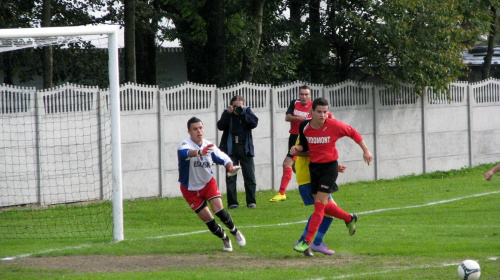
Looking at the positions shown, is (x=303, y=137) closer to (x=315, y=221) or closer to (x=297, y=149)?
(x=297, y=149)

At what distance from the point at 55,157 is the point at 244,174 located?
3525 mm

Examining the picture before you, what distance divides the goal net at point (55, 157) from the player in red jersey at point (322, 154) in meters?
4.62

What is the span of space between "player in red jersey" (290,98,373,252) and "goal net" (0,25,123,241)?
462 centimetres

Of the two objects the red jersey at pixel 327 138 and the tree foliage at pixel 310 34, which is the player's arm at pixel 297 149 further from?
the tree foliage at pixel 310 34

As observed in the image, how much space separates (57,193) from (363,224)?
232 inches

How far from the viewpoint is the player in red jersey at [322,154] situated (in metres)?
9.11

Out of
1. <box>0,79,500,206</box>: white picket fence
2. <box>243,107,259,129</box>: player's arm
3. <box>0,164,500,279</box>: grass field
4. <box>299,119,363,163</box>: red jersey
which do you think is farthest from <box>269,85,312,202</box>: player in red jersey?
<box>299,119,363,163</box>: red jersey

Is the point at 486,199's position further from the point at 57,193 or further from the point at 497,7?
the point at 497,7

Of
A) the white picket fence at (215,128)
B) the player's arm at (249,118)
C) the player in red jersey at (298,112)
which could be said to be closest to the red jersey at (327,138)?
the player in red jersey at (298,112)

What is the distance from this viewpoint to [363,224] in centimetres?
1189

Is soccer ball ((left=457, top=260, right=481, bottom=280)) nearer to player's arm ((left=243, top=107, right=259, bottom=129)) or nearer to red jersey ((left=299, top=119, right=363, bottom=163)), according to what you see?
red jersey ((left=299, top=119, right=363, bottom=163))

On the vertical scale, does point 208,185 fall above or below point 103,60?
below

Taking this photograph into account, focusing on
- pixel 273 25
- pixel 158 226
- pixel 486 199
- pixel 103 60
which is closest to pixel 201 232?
pixel 158 226

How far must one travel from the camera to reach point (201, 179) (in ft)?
31.8
